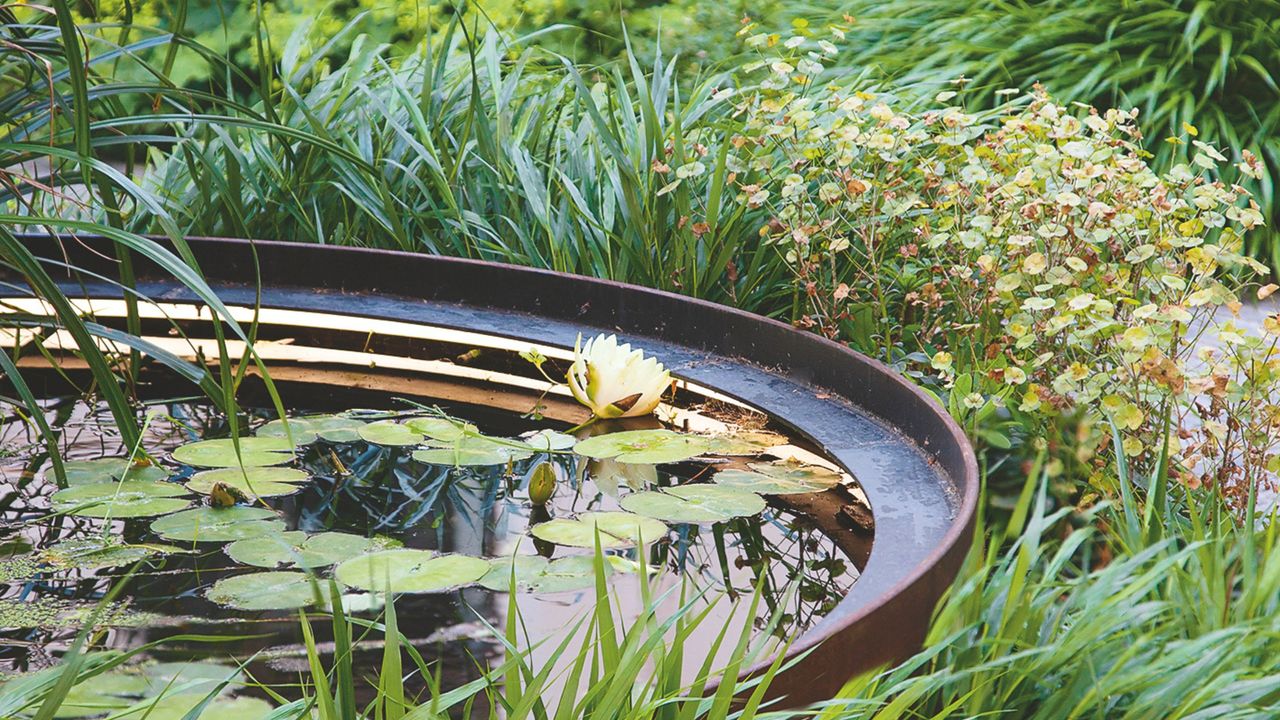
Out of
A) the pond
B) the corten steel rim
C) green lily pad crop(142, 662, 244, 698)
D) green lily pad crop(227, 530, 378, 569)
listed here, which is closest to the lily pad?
the pond

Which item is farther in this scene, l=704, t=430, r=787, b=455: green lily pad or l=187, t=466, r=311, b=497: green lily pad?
l=704, t=430, r=787, b=455: green lily pad

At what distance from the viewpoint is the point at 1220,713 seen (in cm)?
122

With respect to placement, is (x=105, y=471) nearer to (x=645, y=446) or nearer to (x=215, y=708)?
(x=215, y=708)

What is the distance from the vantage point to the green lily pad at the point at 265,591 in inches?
53.7

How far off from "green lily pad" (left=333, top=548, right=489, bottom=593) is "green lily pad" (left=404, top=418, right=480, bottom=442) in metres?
0.36


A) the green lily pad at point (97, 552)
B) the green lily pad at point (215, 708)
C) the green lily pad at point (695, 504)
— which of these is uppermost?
the green lily pad at point (97, 552)

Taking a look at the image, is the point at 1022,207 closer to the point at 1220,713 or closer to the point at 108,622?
the point at 1220,713

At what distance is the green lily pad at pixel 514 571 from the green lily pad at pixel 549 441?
315 millimetres

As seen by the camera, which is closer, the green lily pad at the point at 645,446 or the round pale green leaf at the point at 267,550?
the round pale green leaf at the point at 267,550

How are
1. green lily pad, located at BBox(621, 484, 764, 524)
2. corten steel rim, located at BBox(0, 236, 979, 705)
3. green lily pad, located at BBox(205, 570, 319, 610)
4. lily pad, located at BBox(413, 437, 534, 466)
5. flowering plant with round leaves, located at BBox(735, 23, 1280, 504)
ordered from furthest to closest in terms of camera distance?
flowering plant with round leaves, located at BBox(735, 23, 1280, 504) < lily pad, located at BBox(413, 437, 534, 466) < green lily pad, located at BBox(621, 484, 764, 524) < green lily pad, located at BBox(205, 570, 319, 610) < corten steel rim, located at BBox(0, 236, 979, 705)

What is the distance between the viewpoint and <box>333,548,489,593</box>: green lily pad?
1.40 m

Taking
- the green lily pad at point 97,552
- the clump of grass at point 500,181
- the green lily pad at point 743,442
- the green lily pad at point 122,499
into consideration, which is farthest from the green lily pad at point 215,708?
the clump of grass at point 500,181

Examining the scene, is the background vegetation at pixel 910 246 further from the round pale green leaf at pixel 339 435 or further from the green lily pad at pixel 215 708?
the round pale green leaf at pixel 339 435

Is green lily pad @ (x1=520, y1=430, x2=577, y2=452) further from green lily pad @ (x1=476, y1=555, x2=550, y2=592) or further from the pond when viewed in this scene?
green lily pad @ (x1=476, y1=555, x2=550, y2=592)
